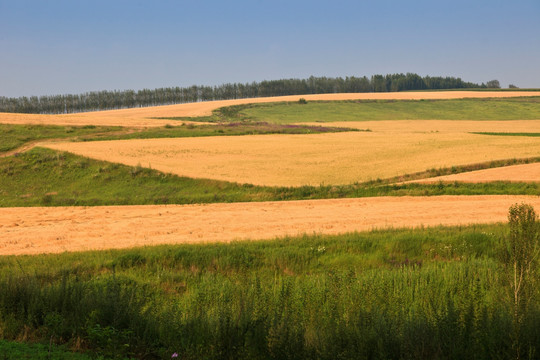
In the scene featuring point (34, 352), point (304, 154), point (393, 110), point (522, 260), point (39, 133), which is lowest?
point (304, 154)

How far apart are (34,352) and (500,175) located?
29.2 metres

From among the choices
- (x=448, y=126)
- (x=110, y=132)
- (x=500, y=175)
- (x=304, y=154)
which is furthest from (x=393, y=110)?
(x=500, y=175)

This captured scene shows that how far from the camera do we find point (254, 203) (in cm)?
2798

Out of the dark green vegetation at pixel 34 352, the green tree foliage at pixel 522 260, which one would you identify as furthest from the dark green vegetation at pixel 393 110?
the dark green vegetation at pixel 34 352

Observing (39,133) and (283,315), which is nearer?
(283,315)

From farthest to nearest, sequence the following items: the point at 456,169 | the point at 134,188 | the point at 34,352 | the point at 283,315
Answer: the point at 456,169 < the point at 134,188 < the point at 283,315 < the point at 34,352

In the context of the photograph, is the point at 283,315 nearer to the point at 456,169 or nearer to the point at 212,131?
the point at 456,169

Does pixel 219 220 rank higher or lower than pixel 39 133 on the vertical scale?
lower

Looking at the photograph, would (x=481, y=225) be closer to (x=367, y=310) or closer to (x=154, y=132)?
(x=367, y=310)

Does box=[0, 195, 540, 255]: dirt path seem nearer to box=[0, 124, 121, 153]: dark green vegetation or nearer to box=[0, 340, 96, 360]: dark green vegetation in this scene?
box=[0, 340, 96, 360]: dark green vegetation

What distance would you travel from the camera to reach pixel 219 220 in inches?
901

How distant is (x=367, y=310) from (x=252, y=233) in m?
11.1

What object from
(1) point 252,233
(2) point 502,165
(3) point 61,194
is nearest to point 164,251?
(1) point 252,233

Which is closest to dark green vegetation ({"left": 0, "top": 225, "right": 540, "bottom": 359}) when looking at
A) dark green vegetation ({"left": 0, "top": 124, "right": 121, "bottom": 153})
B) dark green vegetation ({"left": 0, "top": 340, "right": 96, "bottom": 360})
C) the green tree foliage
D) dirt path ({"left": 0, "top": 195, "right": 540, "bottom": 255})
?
the green tree foliage
